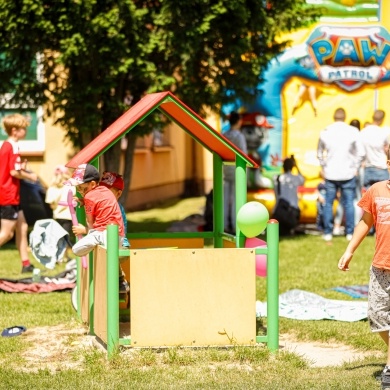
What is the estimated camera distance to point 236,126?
17.1m

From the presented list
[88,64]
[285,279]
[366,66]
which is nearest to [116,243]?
[285,279]

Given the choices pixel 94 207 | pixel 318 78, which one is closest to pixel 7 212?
pixel 94 207

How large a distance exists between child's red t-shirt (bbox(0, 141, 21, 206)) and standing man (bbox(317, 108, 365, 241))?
17.3 ft

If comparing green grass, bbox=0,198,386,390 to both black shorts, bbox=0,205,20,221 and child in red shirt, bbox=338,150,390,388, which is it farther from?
black shorts, bbox=0,205,20,221

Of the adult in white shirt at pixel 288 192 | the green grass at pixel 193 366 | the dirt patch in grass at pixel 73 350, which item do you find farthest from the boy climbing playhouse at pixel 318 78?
the dirt patch in grass at pixel 73 350

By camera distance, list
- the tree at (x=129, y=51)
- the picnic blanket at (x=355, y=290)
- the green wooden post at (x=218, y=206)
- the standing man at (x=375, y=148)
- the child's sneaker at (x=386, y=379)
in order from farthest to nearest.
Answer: the standing man at (x=375, y=148), the tree at (x=129, y=51), the picnic blanket at (x=355, y=290), the green wooden post at (x=218, y=206), the child's sneaker at (x=386, y=379)

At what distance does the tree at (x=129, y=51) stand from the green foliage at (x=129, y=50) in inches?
0.6

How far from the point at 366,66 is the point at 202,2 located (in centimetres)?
387

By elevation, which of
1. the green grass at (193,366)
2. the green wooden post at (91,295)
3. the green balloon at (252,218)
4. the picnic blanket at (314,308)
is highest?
the green balloon at (252,218)

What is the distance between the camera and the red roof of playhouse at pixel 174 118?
27.1 ft

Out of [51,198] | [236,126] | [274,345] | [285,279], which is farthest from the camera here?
[236,126]

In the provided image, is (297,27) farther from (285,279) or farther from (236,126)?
(285,279)

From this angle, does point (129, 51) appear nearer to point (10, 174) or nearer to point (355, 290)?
point (10, 174)

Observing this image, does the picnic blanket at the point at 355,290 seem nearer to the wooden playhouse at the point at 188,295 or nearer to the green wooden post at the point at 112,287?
the wooden playhouse at the point at 188,295
